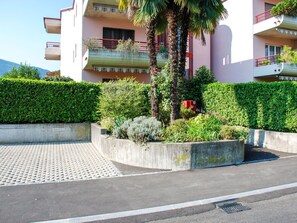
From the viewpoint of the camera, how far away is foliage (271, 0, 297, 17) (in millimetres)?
18109

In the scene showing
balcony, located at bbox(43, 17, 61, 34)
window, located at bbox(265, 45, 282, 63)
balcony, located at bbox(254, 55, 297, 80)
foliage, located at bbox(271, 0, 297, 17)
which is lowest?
balcony, located at bbox(254, 55, 297, 80)

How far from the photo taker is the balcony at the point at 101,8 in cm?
1694

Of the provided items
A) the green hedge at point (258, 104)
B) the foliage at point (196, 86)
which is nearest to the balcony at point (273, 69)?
the foliage at point (196, 86)

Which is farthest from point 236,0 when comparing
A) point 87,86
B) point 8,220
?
point 8,220

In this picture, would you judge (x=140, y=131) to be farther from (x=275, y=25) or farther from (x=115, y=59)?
(x=275, y=25)

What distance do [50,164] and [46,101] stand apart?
17.1 feet

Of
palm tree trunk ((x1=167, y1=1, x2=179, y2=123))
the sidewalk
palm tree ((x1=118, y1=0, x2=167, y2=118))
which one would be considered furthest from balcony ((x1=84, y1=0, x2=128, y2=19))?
the sidewalk

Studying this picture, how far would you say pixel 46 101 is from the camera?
12680 millimetres

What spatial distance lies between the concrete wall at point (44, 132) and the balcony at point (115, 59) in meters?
5.29

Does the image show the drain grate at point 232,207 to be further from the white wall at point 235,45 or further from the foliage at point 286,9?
the foliage at point 286,9

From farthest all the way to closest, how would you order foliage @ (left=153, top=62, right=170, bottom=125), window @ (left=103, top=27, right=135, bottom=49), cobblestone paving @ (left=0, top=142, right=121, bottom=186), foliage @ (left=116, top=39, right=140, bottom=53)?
→ 1. window @ (left=103, top=27, right=135, bottom=49)
2. foliage @ (left=116, top=39, right=140, bottom=53)
3. foliage @ (left=153, top=62, right=170, bottom=125)
4. cobblestone paving @ (left=0, top=142, right=121, bottom=186)

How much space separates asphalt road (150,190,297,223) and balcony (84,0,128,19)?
15.6 meters

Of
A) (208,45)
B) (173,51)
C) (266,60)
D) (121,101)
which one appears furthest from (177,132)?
(208,45)

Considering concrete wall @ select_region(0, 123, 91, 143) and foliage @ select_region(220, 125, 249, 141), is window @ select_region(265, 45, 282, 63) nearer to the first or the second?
foliage @ select_region(220, 125, 249, 141)
